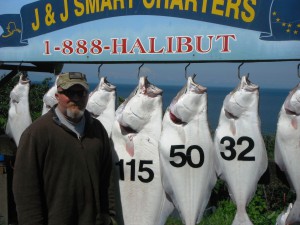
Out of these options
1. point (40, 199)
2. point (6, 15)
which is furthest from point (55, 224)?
point (6, 15)

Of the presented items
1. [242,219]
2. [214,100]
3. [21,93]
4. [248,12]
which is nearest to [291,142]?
[242,219]

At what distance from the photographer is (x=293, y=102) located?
3340 millimetres

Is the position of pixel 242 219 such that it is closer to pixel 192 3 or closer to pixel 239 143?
pixel 239 143

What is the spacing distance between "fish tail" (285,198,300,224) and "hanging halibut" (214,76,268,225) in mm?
257

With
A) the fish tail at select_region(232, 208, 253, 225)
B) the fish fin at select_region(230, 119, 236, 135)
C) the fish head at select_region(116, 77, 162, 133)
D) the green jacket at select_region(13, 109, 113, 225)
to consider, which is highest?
the fish head at select_region(116, 77, 162, 133)

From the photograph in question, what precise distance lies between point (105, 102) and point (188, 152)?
71 cm

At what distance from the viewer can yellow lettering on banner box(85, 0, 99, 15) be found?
3889mm

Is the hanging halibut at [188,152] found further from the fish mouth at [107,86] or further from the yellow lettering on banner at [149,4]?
the yellow lettering on banner at [149,4]

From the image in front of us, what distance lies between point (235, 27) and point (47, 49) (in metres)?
1.39

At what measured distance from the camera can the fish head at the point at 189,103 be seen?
346cm

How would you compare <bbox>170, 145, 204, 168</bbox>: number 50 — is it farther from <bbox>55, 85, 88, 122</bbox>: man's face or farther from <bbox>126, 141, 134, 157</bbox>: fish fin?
<bbox>55, 85, 88, 122</bbox>: man's face

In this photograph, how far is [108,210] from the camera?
3.50 metres

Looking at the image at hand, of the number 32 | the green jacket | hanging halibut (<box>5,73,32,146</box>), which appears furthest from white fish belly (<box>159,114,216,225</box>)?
hanging halibut (<box>5,73,32,146</box>)

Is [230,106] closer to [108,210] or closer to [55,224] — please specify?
[108,210]
